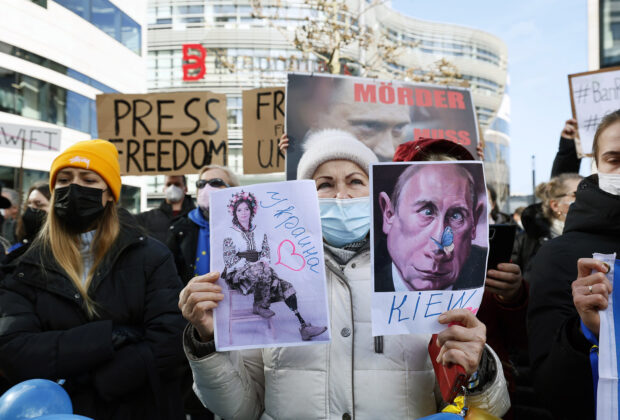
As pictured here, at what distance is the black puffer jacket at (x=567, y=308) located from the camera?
153cm

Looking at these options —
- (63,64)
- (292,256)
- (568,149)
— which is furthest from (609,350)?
(63,64)

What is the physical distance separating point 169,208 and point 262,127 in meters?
1.22

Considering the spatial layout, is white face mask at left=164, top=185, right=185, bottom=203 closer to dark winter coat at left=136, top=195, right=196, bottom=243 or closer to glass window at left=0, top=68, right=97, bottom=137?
dark winter coat at left=136, top=195, right=196, bottom=243

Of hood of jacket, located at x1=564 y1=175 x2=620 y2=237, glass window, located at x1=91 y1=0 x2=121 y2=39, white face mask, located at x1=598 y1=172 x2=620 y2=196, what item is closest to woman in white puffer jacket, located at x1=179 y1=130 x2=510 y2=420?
hood of jacket, located at x1=564 y1=175 x2=620 y2=237

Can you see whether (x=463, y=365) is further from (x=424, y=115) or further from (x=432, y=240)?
(x=424, y=115)

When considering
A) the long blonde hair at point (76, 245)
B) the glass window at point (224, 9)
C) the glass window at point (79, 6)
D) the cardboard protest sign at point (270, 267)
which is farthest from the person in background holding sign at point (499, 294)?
the glass window at point (224, 9)

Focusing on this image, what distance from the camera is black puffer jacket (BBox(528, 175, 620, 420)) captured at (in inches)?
60.3

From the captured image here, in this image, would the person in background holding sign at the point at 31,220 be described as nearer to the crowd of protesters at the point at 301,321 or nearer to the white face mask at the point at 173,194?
the crowd of protesters at the point at 301,321

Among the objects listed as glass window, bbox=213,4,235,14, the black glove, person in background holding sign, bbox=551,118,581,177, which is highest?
glass window, bbox=213,4,235,14

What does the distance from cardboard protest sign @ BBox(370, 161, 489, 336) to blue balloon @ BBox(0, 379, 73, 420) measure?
1.00 metres

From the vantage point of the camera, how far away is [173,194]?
17.3 ft

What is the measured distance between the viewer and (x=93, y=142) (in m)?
2.52

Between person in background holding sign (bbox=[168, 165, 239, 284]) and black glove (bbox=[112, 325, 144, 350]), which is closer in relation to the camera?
black glove (bbox=[112, 325, 144, 350])

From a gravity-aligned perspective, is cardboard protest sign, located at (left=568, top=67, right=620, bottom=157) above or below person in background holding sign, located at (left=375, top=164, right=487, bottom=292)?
above
